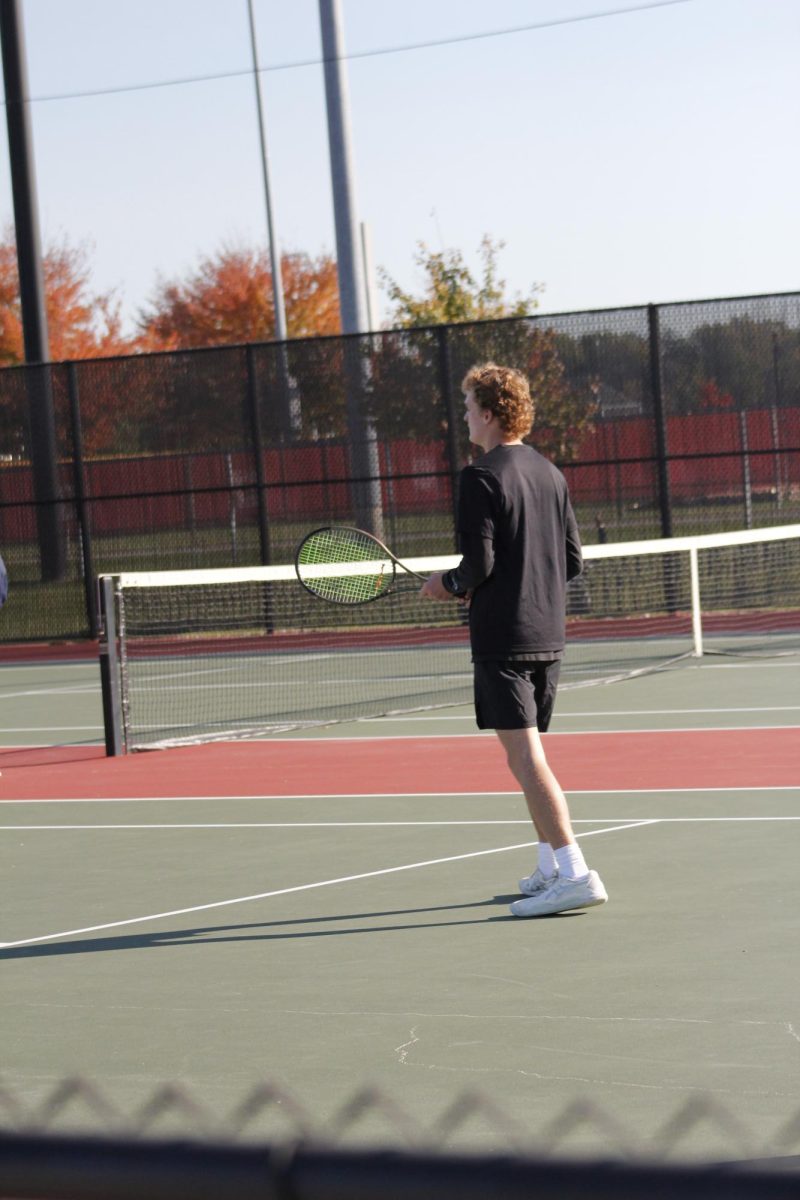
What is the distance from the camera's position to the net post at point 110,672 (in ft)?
36.8

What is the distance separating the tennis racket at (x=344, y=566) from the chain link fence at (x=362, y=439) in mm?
10311

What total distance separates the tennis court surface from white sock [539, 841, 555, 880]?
0.69 feet

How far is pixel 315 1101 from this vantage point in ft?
14.2

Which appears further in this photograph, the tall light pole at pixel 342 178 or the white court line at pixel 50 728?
the tall light pole at pixel 342 178

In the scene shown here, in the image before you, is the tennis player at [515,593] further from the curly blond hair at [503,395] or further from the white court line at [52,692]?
the white court line at [52,692]

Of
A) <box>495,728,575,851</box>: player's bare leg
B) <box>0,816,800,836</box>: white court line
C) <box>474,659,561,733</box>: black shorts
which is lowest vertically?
<box>0,816,800,836</box>: white court line

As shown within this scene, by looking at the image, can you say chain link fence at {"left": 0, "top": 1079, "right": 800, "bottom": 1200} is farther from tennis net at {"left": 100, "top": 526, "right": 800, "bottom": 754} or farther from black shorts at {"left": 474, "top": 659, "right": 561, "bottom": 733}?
tennis net at {"left": 100, "top": 526, "right": 800, "bottom": 754}

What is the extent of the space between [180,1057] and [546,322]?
14798mm

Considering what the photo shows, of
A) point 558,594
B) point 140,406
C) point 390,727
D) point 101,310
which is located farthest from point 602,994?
point 101,310

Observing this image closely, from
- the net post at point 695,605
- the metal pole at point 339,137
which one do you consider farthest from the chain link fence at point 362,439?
the net post at point 695,605

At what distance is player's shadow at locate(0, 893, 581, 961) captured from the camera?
20.2ft

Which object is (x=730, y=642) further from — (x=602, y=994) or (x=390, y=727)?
(x=602, y=994)

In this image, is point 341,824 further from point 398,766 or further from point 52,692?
point 52,692

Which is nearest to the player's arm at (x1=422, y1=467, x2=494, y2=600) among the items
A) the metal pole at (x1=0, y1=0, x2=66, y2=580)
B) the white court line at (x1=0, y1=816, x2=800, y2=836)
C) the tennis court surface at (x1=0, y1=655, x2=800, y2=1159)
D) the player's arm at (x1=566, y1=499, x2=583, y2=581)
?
the player's arm at (x1=566, y1=499, x2=583, y2=581)
